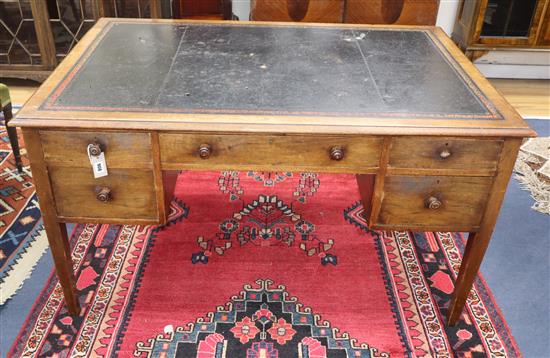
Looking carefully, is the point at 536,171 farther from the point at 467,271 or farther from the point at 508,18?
the point at 467,271

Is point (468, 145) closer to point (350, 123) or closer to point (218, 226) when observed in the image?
point (350, 123)

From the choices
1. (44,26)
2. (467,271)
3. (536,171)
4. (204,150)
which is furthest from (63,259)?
(536,171)

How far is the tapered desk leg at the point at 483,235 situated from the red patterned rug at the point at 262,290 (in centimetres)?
14

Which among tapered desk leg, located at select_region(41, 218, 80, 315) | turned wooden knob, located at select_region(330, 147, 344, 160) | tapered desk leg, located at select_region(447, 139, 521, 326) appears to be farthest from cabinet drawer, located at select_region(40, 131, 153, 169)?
tapered desk leg, located at select_region(447, 139, 521, 326)

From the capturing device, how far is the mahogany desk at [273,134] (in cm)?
176

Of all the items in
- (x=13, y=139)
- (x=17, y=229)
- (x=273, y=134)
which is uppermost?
(x=273, y=134)

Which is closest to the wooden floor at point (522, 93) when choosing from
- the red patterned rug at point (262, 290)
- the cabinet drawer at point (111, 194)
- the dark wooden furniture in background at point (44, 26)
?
the dark wooden furniture in background at point (44, 26)

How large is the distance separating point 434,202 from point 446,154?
0.19 metres

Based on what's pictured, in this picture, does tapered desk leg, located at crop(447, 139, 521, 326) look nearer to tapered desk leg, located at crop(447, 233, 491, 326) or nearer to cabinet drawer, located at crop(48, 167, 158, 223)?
tapered desk leg, located at crop(447, 233, 491, 326)

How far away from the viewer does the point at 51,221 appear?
1.94 m

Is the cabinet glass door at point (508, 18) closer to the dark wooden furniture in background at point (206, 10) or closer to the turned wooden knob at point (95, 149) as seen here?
the dark wooden furniture in background at point (206, 10)

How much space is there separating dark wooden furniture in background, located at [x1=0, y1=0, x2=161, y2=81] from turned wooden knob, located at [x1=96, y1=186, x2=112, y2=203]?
7.96 feet

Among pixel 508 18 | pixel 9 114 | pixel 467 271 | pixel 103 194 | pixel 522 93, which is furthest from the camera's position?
pixel 522 93

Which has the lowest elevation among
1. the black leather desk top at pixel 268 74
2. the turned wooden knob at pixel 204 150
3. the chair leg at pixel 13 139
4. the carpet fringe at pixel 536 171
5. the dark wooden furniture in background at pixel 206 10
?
the carpet fringe at pixel 536 171
